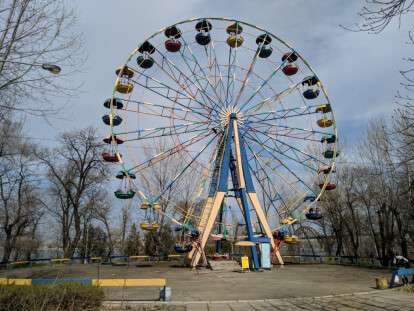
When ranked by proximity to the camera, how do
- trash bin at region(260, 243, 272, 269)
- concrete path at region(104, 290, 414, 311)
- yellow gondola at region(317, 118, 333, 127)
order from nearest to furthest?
concrete path at region(104, 290, 414, 311)
trash bin at region(260, 243, 272, 269)
yellow gondola at region(317, 118, 333, 127)

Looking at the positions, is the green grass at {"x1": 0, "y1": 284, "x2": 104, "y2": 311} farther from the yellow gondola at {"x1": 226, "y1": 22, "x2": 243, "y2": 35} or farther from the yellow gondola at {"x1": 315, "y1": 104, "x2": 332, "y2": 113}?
the yellow gondola at {"x1": 315, "y1": 104, "x2": 332, "y2": 113}

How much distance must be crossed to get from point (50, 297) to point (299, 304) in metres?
6.91

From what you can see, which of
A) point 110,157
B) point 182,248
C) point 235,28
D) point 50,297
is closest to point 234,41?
point 235,28

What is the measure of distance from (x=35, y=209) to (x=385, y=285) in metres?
36.6

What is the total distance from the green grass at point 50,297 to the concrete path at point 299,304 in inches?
46.9

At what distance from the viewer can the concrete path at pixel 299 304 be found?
10945 millimetres

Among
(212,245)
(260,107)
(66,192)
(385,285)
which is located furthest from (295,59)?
(212,245)

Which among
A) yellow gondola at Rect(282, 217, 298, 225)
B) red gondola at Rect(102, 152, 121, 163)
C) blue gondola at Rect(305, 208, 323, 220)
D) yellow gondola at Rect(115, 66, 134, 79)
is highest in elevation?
yellow gondola at Rect(115, 66, 134, 79)

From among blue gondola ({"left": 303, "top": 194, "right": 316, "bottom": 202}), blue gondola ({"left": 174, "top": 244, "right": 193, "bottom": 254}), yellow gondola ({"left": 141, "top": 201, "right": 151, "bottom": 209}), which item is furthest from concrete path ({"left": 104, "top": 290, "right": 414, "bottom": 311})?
blue gondola ({"left": 303, "top": 194, "right": 316, "bottom": 202})

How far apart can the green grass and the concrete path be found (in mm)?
1191

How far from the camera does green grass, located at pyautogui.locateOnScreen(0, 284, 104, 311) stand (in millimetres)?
8148

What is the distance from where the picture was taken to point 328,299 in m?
12.7

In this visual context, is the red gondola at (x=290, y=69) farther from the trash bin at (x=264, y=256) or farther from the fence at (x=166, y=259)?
the fence at (x=166, y=259)

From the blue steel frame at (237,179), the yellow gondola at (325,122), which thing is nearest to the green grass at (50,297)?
the blue steel frame at (237,179)
